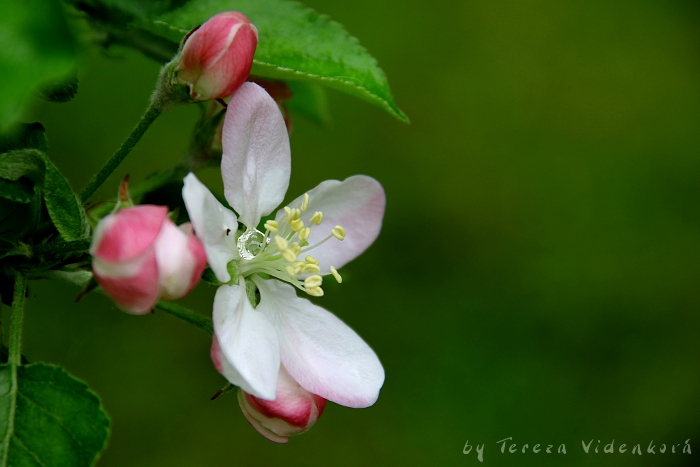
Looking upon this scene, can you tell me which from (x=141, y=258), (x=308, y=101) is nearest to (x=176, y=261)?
(x=141, y=258)

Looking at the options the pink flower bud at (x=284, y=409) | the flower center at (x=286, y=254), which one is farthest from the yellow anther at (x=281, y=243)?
the pink flower bud at (x=284, y=409)

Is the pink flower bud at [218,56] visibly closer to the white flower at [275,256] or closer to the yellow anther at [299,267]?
the white flower at [275,256]

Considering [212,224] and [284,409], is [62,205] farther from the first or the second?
[284,409]

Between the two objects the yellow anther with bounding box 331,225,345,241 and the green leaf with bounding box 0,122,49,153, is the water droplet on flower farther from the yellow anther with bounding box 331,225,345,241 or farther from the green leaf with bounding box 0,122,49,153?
the green leaf with bounding box 0,122,49,153

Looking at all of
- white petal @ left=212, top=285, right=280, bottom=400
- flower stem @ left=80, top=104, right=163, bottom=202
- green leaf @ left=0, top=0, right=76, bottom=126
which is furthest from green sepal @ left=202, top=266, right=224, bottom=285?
green leaf @ left=0, top=0, right=76, bottom=126

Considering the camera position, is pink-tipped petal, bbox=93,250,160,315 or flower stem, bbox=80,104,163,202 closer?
pink-tipped petal, bbox=93,250,160,315

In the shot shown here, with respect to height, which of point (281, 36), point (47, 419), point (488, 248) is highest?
point (281, 36)
